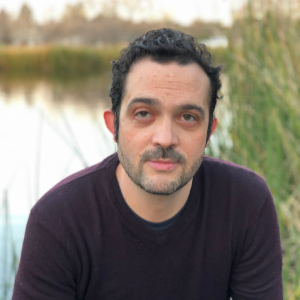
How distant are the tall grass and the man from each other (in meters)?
0.85

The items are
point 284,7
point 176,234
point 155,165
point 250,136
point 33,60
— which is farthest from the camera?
point 33,60

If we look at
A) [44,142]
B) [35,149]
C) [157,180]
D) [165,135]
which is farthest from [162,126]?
[44,142]

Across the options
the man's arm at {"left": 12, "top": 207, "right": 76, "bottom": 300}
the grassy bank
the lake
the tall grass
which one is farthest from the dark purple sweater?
the grassy bank

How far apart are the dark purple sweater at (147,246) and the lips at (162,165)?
0.52ft

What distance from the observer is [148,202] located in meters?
1.20

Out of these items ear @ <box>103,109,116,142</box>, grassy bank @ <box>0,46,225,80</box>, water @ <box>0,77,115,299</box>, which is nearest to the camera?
ear @ <box>103,109,116,142</box>

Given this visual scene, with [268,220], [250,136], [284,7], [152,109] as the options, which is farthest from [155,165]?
[284,7]

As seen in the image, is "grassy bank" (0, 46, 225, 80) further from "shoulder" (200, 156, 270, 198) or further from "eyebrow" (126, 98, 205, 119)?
"eyebrow" (126, 98, 205, 119)

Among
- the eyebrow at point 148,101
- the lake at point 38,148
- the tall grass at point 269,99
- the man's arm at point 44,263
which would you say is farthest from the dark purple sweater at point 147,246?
the tall grass at point 269,99

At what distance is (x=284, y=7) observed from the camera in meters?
2.85

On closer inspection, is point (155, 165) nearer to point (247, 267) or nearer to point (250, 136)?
point (247, 267)

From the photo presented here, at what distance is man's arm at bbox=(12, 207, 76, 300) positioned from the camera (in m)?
1.11

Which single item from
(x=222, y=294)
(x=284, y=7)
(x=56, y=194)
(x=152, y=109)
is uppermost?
(x=284, y=7)

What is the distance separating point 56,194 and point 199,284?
470mm
